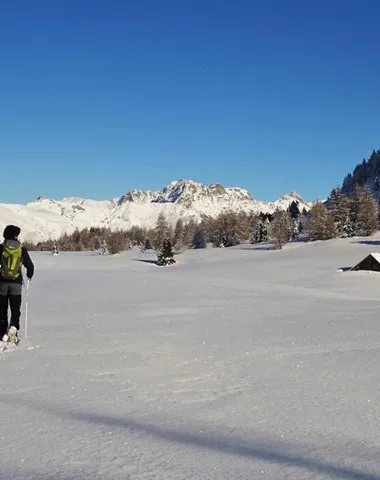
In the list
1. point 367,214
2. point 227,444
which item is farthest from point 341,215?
point 227,444

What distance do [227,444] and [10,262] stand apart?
659 cm

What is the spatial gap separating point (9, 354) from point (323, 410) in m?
5.30

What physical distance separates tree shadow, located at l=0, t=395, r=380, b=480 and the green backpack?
4802mm

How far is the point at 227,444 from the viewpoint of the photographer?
4.07 metres

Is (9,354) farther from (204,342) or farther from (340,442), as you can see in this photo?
(340,442)

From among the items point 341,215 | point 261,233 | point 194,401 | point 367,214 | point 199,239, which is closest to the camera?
point 194,401

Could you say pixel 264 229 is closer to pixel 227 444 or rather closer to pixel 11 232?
pixel 11 232

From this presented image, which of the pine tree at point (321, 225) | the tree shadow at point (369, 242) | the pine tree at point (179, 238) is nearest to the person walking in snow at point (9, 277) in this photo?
the tree shadow at point (369, 242)

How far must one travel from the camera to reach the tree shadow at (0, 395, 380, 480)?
3.49 metres

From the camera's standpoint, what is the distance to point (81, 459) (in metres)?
3.80

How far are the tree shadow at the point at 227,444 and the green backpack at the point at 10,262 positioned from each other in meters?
4.80

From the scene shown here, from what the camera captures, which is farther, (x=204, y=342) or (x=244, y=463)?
(x=204, y=342)

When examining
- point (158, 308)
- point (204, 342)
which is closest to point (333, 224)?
point (158, 308)

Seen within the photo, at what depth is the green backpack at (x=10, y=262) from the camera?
947cm
